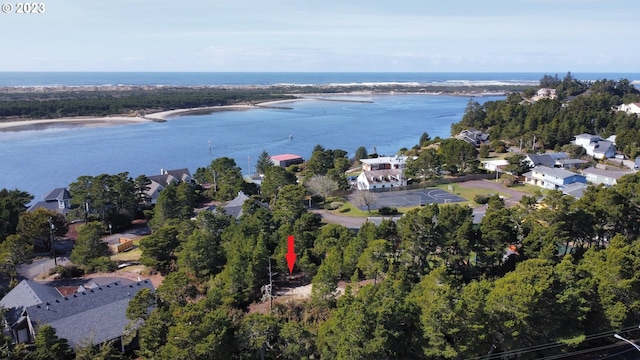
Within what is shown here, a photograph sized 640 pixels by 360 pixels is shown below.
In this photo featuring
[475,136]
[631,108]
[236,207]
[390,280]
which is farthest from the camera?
[631,108]

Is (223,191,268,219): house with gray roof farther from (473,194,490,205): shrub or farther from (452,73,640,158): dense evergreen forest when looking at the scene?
(452,73,640,158): dense evergreen forest

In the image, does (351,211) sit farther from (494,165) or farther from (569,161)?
(569,161)

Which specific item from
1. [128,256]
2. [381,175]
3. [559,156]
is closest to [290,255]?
[128,256]

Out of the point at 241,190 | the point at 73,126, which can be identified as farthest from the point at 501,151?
the point at 73,126

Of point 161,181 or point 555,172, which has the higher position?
point 555,172

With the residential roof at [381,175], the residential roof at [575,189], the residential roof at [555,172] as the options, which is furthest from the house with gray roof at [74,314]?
the residential roof at [555,172]

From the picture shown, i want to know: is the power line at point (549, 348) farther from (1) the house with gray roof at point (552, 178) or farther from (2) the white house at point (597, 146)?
(2) the white house at point (597, 146)

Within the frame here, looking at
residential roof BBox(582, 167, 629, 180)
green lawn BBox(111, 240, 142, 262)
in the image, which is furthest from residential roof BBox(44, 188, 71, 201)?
residential roof BBox(582, 167, 629, 180)
